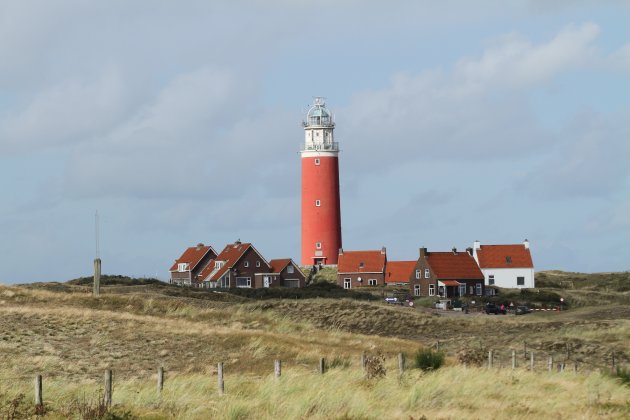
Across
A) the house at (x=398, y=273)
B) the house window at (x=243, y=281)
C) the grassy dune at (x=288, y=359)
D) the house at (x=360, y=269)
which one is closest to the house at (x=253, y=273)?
the house window at (x=243, y=281)

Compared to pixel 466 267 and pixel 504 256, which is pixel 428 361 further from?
pixel 504 256

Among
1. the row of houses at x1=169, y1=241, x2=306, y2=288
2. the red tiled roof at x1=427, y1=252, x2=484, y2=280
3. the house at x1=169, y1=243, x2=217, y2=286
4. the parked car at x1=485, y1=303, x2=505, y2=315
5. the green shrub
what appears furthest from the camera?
the house at x1=169, y1=243, x2=217, y2=286

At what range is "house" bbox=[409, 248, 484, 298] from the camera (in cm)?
8862

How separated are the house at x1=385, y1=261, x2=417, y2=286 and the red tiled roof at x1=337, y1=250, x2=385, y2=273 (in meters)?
1.27

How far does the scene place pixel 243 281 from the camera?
319 feet

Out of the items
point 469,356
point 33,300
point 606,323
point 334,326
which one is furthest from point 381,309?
point 469,356

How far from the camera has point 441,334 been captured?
53.0m

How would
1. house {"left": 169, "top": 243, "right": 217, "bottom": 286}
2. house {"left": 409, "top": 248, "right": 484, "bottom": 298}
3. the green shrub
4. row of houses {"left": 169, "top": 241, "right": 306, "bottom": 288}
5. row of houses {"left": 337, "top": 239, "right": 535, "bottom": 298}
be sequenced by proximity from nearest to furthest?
the green shrub < house {"left": 409, "top": 248, "right": 484, "bottom": 298} < row of houses {"left": 337, "top": 239, "right": 535, "bottom": 298} < row of houses {"left": 169, "top": 241, "right": 306, "bottom": 288} < house {"left": 169, "top": 243, "right": 217, "bottom": 286}

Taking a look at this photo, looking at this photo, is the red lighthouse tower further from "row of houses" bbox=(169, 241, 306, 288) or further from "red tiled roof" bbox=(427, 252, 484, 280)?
"red tiled roof" bbox=(427, 252, 484, 280)

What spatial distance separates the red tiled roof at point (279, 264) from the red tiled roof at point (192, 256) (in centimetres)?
1070

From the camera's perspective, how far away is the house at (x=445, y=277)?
291ft

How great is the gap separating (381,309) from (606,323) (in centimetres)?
1463

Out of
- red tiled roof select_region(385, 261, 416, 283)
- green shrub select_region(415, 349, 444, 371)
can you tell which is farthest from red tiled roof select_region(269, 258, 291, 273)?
green shrub select_region(415, 349, 444, 371)

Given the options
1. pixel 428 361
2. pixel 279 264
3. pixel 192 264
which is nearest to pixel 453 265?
pixel 279 264
